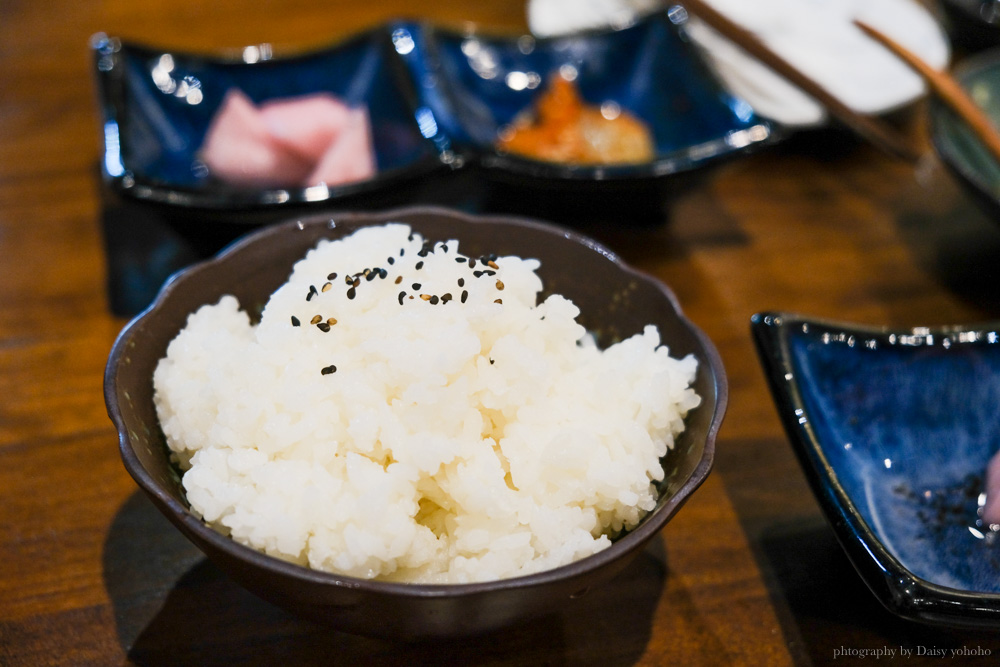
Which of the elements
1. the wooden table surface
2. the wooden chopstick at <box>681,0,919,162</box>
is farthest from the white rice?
the wooden chopstick at <box>681,0,919,162</box>

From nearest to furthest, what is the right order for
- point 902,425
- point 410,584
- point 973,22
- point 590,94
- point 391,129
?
point 410,584, point 902,425, point 391,129, point 590,94, point 973,22

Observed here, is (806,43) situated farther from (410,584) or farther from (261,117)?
(410,584)

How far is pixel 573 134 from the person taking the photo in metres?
2.82

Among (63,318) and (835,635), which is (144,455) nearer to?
(63,318)

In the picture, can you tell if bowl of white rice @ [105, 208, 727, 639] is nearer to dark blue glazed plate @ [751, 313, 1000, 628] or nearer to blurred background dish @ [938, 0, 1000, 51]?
dark blue glazed plate @ [751, 313, 1000, 628]

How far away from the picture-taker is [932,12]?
418 cm

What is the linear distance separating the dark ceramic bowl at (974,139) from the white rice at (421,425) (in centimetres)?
156

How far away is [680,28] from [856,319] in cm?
143

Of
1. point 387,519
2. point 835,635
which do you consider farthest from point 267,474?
point 835,635

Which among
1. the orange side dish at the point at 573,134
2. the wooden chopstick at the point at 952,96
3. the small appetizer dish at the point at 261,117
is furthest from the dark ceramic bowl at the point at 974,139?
the small appetizer dish at the point at 261,117

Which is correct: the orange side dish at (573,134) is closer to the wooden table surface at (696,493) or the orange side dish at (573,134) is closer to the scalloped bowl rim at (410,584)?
the wooden table surface at (696,493)

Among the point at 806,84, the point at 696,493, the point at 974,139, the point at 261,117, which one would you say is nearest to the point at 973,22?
the point at 974,139

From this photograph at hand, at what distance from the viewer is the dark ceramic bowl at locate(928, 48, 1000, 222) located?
7.86 feet

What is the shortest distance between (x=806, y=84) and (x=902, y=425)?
1497mm
